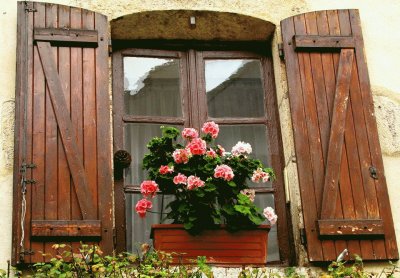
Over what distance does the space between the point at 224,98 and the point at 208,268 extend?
62.8 inches

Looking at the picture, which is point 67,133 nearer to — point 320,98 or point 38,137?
point 38,137

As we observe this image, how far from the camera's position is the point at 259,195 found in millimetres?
5199

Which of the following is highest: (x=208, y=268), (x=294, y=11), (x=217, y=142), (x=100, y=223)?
(x=294, y=11)

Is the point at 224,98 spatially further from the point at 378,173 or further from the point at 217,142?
the point at 378,173

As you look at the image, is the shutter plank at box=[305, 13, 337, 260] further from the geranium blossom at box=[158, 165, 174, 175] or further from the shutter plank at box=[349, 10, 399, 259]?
the geranium blossom at box=[158, 165, 174, 175]

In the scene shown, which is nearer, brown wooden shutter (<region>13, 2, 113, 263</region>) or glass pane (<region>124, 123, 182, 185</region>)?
brown wooden shutter (<region>13, 2, 113, 263</region>)

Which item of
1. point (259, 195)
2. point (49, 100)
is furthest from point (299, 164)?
point (49, 100)

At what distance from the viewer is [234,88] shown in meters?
5.61

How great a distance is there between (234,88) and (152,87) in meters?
0.54

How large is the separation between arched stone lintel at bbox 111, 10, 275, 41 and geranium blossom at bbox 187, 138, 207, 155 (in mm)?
1126

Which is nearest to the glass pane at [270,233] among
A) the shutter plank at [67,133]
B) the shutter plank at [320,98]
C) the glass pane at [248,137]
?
the glass pane at [248,137]

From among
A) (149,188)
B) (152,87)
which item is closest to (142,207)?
(149,188)

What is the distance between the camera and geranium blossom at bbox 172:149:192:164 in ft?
15.3

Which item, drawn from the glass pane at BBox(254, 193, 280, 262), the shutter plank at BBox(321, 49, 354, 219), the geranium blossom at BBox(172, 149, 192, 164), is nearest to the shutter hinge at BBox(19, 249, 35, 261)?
the geranium blossom at BBox(172, 149, 192, 164)
